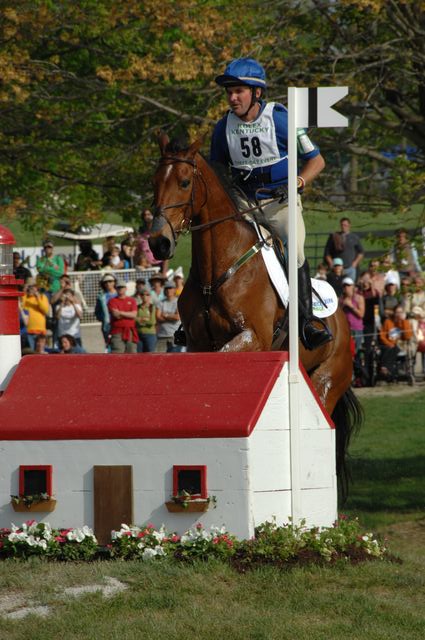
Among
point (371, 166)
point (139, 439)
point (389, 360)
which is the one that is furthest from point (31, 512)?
point (371, 166)

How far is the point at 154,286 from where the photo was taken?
19938 millimetres

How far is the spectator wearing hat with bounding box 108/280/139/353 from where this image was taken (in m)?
18.8

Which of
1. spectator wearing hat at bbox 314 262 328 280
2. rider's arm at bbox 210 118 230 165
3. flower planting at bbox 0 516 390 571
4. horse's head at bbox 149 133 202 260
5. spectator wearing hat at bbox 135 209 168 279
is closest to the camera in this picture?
flower planting at bbox 0 516 390 571

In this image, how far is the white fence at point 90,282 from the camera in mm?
21766

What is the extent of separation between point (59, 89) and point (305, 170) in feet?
34.4

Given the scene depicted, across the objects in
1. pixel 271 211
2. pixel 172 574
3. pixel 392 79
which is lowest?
pixel 172 574

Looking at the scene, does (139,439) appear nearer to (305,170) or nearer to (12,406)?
(12,406)

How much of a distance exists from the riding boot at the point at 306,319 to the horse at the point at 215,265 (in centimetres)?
27

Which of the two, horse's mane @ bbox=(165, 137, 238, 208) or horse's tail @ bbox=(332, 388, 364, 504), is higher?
horse's mane @ bbox=(165, 137, 238, 208)

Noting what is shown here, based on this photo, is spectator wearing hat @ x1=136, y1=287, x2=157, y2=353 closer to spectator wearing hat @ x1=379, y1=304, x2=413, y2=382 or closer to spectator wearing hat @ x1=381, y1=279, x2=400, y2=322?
spectator wearing hat @ x1=379, y1=304, x2=413, y2=382

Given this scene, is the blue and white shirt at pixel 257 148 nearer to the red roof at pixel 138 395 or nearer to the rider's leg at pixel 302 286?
the rider's leg at pixel 302 286

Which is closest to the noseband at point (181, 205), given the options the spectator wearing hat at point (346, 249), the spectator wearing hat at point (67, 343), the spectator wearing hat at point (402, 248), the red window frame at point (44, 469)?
the red window frame at point (44, 469)

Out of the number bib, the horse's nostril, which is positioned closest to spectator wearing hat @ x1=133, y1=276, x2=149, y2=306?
the number bib

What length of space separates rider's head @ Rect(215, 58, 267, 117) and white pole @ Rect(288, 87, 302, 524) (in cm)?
81
